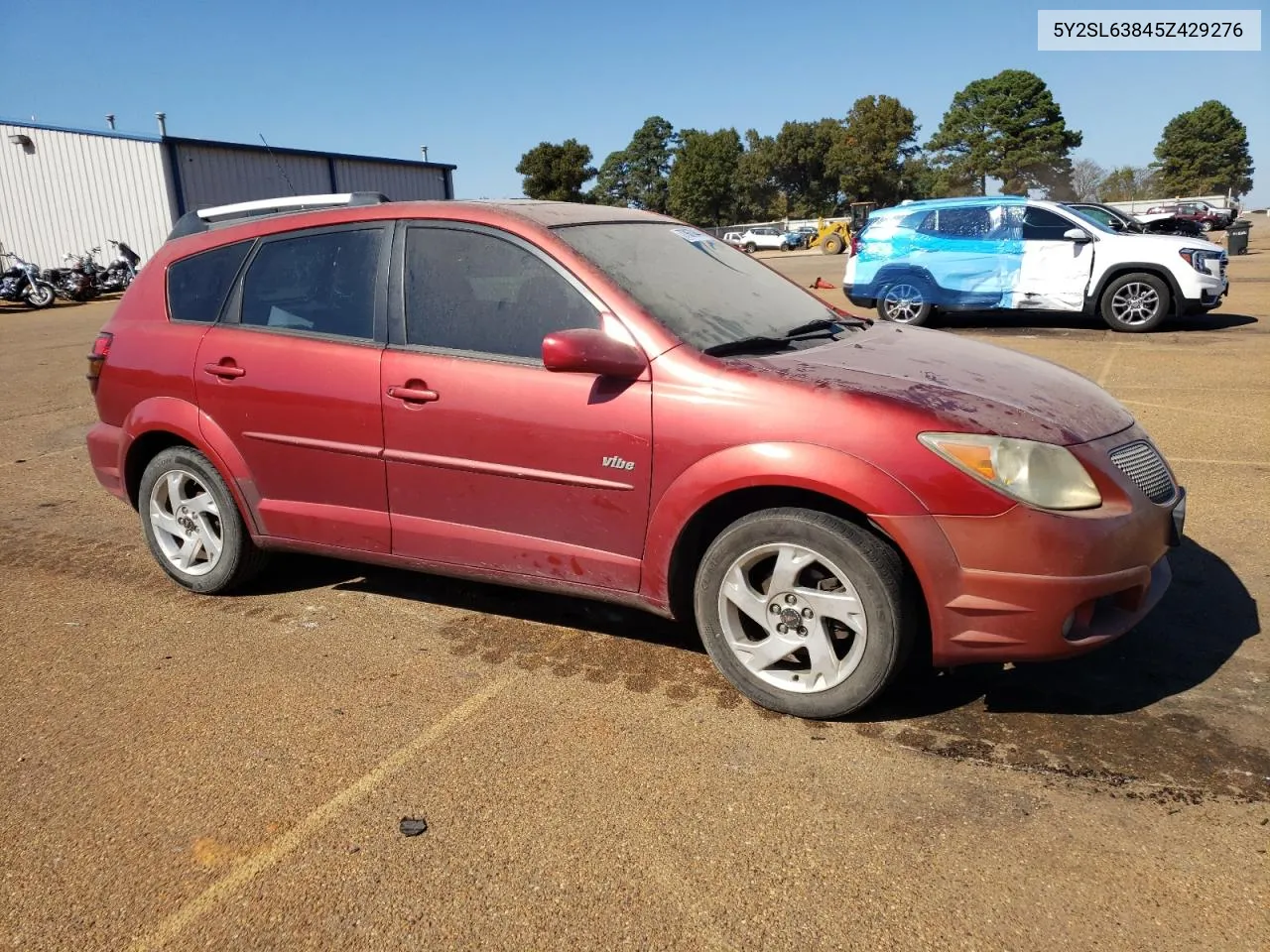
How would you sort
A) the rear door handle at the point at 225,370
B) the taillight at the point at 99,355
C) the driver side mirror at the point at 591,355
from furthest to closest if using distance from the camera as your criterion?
the taillight at the point at 99,355, the rear door handle at the point at 225,370, the driver side mirror at the point at 591,355

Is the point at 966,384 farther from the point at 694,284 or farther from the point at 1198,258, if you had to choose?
the point at 1198,258

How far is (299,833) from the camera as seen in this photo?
268cm

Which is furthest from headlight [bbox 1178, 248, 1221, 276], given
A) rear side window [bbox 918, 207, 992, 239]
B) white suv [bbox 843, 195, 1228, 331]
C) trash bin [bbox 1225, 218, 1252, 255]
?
trash bin [bbox 1225, 218, 1252, 255]

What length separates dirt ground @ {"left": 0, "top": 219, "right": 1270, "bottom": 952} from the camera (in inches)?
91.0

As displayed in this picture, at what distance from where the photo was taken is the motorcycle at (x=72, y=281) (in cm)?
2653

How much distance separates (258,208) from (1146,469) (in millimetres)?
3865

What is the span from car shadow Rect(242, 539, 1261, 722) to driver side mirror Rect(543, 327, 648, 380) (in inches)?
43.6

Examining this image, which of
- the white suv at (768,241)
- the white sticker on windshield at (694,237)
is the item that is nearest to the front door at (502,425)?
the white sticker on windshield at (694,237)

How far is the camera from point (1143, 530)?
9.89 feet

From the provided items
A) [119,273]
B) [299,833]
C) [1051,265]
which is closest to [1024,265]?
[1051,265]

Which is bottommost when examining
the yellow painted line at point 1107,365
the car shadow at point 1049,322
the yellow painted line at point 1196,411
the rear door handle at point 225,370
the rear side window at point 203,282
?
the yellow painted line at point 1196,411

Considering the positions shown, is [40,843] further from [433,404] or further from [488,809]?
[433,404]

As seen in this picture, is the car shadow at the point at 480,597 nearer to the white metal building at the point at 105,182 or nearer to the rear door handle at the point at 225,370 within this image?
the rear door handle at the point at 225,370

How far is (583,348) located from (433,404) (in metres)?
0.73
